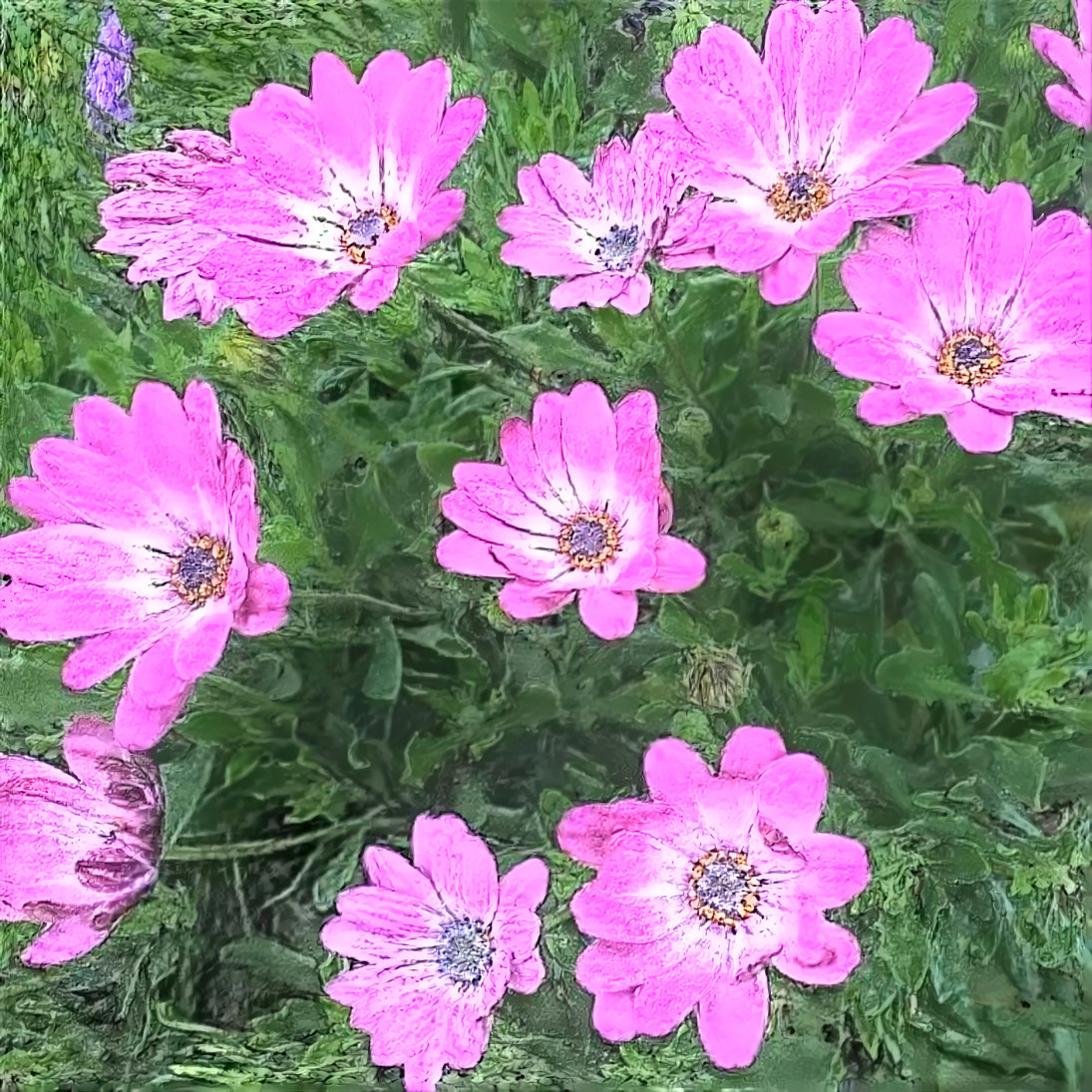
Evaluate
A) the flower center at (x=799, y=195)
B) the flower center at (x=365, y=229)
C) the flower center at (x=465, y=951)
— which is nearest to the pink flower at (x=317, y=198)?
the flower center at (x=365, y=229)

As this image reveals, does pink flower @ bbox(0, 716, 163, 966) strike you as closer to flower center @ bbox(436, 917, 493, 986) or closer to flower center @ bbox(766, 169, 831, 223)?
flower center @ bbox(436, 917, 493, 986)

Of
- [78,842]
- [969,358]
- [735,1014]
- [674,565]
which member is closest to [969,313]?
[969,358]

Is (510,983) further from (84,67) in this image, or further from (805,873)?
(84,67)

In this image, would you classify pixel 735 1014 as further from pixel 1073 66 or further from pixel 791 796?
pixel 1073 66

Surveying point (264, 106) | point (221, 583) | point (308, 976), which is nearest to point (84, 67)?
point (264, 106)

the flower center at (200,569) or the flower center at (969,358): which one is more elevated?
the flower center at (969,358)

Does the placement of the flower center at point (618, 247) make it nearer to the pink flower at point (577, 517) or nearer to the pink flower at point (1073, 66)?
the pink flower at point (577, 517)
